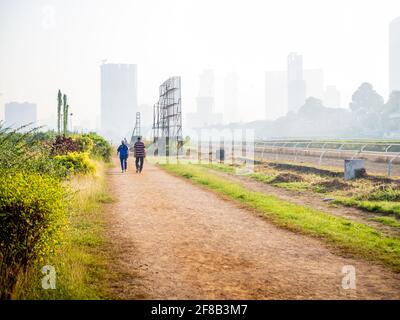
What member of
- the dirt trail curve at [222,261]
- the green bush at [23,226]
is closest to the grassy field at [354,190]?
the dirt trail curve at [222,261]

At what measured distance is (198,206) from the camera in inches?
522

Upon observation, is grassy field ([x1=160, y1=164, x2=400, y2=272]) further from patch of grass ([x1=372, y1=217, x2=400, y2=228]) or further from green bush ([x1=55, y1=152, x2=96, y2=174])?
green bush ([x1=55, y1=152, x2=96, y2=174])

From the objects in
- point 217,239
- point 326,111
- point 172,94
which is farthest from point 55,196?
point 326,111

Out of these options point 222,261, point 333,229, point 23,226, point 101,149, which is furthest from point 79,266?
point 101,149

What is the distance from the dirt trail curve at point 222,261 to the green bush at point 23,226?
1.29 metres

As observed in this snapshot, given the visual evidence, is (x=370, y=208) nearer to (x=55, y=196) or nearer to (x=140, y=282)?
(x=140, y=282)

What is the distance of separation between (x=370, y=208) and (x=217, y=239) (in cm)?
652

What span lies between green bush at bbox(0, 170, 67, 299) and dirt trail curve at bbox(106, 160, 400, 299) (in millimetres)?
1289

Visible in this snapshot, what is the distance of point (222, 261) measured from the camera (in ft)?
23.6

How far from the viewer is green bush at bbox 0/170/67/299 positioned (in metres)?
5.59

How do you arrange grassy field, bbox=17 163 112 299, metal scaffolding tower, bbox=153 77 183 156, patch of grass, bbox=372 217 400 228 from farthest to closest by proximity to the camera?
1. metal scaffolding tower, bbox=153 77 183 156
2. patch of grass, bbox=372 217 400 228
3. grassy field, bbox=17 163 112 299

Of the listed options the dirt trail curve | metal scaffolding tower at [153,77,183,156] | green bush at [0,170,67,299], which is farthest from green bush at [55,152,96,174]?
metal scaffolding tower at [153,77,183,156]

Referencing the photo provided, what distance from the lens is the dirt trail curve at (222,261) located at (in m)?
5.77

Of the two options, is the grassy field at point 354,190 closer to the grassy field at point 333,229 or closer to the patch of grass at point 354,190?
the patch of grass at point 354,190
